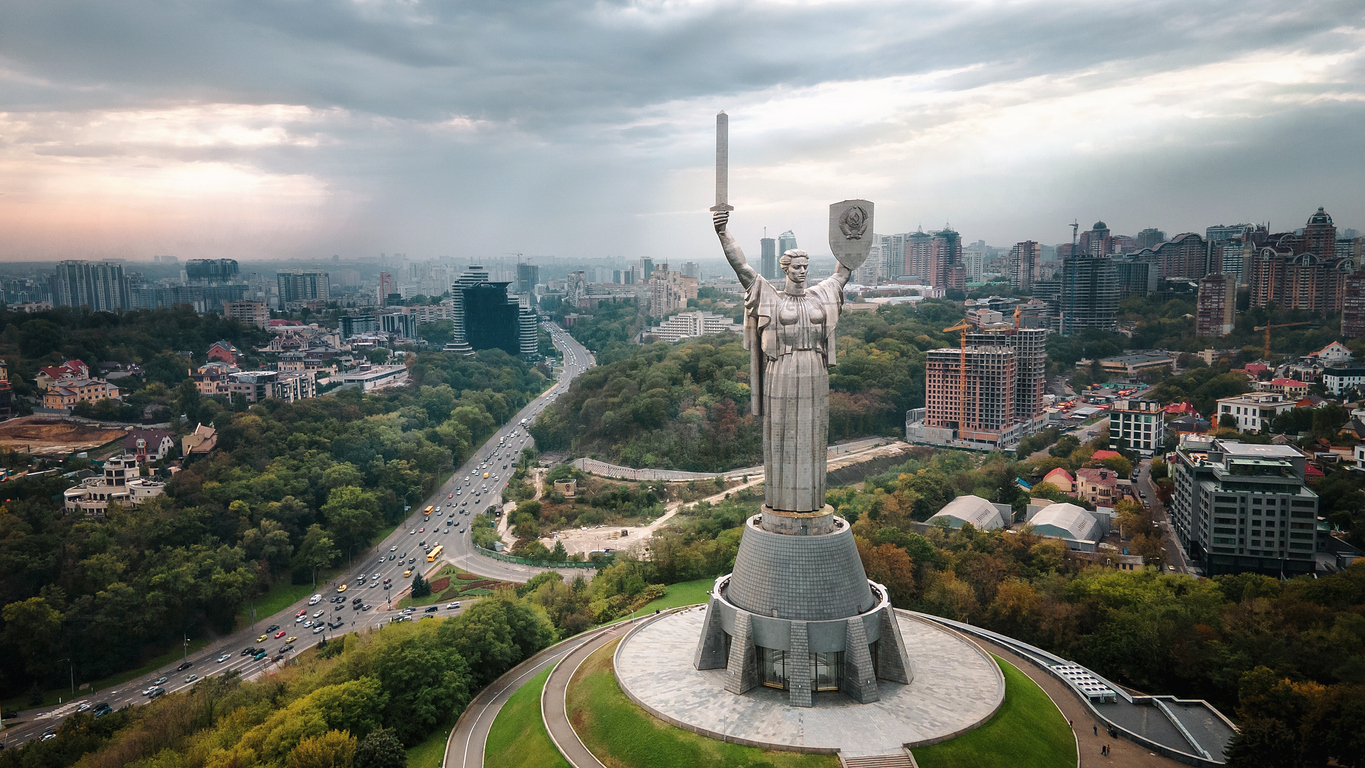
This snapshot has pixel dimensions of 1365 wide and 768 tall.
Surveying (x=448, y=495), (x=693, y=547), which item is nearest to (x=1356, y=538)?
(x=693, y=547)

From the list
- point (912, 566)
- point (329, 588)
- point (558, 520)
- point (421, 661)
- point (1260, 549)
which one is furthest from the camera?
point (558, 520)

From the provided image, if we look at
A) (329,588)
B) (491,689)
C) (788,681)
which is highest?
(788,681)

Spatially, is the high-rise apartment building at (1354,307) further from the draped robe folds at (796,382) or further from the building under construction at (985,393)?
the draped robe folds at (796,382)

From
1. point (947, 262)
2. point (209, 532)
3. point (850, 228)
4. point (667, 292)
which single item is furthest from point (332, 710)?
point (947, 262)

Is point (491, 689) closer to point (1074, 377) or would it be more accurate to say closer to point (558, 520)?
point (558, 520)

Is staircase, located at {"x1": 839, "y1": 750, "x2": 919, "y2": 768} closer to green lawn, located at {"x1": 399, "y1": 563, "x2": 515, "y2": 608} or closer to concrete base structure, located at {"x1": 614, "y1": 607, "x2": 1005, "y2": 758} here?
concrete base structure, located at {"x1": 614, "y1": 607, "x2": 1005, "y2": 758}

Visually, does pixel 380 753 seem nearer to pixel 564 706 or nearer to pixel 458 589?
pixel 564 706

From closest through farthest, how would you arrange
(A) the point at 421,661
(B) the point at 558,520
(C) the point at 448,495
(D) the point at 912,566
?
(A) the point at 421,661 < (D) the point at 912,566 < (B) the point at 558,520 < (C) the point at 448,495

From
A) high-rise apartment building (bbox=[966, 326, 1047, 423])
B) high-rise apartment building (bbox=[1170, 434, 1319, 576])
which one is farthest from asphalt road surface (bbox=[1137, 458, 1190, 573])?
high-rise apartment building (bbox=[966, 326, 1047, 423])
